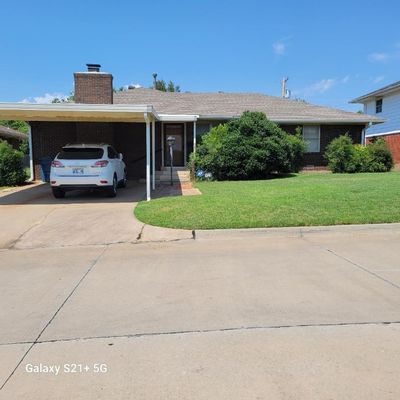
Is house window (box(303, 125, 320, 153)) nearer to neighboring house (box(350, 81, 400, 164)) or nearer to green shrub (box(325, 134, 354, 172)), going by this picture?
green shrub (box(325, 134, 354, 172))

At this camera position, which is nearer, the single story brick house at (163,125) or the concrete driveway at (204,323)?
the concrete driveway at (204,323)

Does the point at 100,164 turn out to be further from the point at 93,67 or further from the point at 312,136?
the point at 312,136

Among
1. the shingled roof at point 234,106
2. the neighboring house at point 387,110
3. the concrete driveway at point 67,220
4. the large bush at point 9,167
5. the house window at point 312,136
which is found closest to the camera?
the concrete driveway at point 67,220

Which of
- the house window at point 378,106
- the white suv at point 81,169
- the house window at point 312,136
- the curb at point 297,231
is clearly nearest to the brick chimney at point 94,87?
the white suv at point 81,169

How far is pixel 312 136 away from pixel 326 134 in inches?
27.9

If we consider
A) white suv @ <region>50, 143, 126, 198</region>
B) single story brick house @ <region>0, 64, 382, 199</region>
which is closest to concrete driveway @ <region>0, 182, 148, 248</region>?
white suv @ <region>50, 143, 126, 198</region>

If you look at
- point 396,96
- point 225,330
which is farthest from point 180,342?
point 396,96

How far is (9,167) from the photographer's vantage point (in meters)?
18.1

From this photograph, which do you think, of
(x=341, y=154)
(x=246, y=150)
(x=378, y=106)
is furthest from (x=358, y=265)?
(x=378, y=106)

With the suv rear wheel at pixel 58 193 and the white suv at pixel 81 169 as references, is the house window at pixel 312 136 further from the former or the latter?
the suv rear wheel at pixel 58 193

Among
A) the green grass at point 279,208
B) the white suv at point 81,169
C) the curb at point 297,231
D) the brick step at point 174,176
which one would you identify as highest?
the white suv at point 81,169

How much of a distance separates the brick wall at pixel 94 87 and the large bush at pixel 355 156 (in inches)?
413

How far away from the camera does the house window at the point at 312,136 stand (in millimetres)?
21656

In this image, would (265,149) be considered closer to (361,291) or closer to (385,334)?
(361,291)
